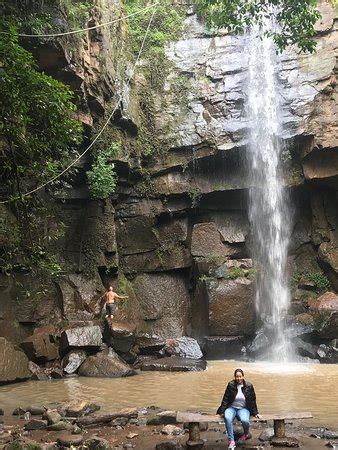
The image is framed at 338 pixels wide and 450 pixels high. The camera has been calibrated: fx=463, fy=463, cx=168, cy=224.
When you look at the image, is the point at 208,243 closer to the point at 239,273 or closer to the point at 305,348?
the point at 239,273

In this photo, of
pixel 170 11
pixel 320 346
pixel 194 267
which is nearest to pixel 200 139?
pixel 194 267

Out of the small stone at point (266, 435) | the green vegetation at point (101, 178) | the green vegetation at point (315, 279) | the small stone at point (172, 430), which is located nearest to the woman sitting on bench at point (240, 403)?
the small stone at point (266, 435)

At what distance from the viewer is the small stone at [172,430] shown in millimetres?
6863

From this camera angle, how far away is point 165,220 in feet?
59.9

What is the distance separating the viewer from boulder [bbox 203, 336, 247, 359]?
597 inches

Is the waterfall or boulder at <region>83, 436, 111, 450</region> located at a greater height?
the waterfall

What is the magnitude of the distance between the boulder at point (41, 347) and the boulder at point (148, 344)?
8.95 ft

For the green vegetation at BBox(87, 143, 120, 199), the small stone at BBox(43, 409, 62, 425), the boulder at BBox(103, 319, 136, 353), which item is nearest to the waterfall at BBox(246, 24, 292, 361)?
the boulder at BBox(103, 319, 136, 353)

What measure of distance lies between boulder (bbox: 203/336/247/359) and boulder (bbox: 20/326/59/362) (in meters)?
5.02

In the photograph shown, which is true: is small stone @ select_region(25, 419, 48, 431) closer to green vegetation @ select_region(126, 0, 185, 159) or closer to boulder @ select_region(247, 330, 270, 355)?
boulder @ select_region(247, 330, 270, 355)

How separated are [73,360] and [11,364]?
1774 mm

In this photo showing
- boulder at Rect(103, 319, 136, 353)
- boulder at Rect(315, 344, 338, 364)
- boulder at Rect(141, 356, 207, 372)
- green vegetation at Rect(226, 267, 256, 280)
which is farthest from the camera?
green vegetation at Rect(226, 267, 256, 280)

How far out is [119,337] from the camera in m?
13.4

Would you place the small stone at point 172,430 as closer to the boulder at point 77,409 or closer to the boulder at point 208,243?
the boulder at point 77,409
